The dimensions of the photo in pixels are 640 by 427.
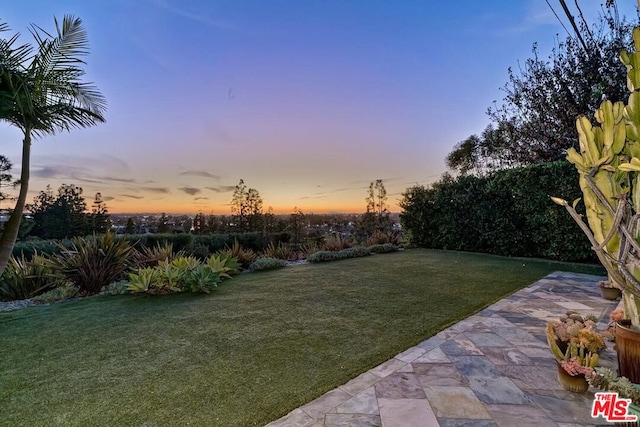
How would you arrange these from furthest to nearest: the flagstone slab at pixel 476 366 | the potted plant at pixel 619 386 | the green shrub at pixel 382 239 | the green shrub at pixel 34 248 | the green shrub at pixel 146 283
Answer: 1. the green shrub at pixel 382 239
2. the green shrub at pixel 34 248
3. the green shrub at pixel 146 283
4. the flagstone slab at pixel 476 366
5. the potted plant at pixel 619 386

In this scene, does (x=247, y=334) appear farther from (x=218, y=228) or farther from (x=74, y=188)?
(x=74, y=188)

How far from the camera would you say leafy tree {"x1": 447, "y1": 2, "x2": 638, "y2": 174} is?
7.79 metres

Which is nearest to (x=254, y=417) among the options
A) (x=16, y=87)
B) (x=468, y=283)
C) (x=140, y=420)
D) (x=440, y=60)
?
(x=140, y=420)

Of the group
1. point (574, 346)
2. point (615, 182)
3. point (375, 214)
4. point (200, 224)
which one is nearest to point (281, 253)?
point (200, 224)

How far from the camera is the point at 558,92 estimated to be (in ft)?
29.3

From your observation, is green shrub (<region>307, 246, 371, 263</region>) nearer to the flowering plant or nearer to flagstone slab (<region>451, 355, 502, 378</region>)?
flagstone slab (<region>451, 355, 502, 378</region>)

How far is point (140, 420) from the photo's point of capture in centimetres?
178

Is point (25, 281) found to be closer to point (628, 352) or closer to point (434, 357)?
point (434, 357)

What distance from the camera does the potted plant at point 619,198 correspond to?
1.87 meters

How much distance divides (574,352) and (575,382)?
19cm

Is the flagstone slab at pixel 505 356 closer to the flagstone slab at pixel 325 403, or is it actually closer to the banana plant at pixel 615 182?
the banana plant at pixel 615 182

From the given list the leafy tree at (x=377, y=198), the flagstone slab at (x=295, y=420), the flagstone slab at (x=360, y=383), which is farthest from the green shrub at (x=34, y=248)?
the leafy tree at (x=377, y=198)

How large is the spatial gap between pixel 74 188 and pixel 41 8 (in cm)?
627

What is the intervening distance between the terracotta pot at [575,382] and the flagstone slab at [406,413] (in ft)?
3.27
